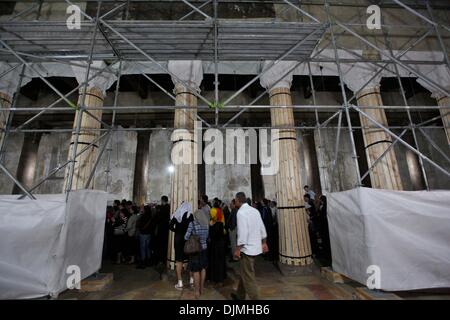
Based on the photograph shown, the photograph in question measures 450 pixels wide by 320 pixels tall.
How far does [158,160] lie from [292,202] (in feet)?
26.3

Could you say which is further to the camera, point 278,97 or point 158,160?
point 158,160

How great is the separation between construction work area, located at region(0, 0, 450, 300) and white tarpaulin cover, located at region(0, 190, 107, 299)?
0.02 m

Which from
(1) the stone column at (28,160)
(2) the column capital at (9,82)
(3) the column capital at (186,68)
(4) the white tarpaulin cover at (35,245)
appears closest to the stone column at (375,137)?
(3) the column capital at (186,68)

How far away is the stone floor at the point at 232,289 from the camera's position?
3965 mm

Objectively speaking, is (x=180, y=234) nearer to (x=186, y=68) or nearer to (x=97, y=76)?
(x=186, y=68)

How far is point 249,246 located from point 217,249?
57.2 inches

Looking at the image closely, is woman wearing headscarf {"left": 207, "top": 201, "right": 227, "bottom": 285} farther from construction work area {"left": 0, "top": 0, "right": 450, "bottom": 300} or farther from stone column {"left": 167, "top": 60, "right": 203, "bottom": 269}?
stone column {"left": 167, "top": 60, "right": 203, "bottom": 269}

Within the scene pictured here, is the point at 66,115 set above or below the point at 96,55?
above

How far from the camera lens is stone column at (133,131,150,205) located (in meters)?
10.8

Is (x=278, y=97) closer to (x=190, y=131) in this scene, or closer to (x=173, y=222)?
(x=190, y=131)

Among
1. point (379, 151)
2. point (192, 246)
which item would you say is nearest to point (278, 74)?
point (379, 151)

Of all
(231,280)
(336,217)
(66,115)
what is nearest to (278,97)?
(336,217)

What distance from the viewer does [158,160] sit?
11.6 m
